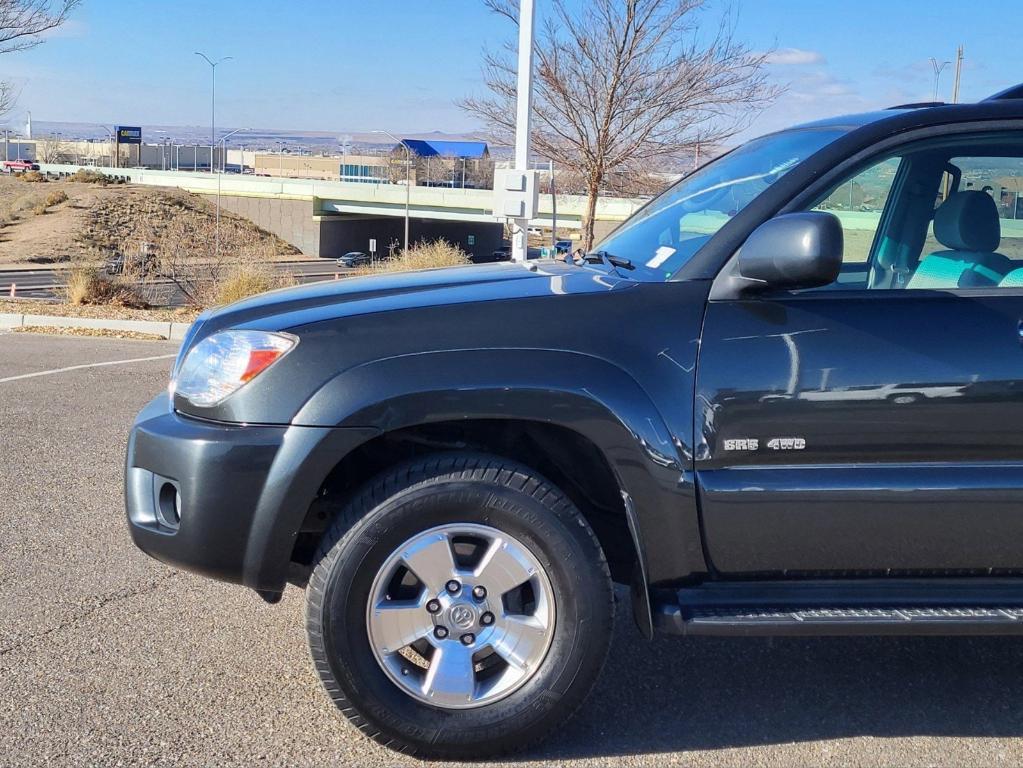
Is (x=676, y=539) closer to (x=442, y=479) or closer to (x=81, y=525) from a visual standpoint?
(x=442, y=479)

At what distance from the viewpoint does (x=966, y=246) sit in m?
3.66

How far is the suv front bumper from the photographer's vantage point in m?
3.11

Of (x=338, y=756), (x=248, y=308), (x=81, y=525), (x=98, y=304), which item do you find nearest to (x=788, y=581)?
(x=338, y=756)

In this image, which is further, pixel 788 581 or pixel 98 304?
pixel 98 304

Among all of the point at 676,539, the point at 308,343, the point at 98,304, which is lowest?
the point at 98,304

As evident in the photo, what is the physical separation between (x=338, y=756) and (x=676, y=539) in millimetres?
1181

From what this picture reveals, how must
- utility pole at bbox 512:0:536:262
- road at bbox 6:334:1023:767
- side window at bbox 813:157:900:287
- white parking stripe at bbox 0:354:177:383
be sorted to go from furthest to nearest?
1. utility pole at bbox 512:0:536:262
2. white parking stripe at bbox 0:354:177:383
3. side window at bbox 813:157:900:287
4. road at bbox 6:334:1023:767

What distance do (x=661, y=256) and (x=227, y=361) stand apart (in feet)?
4.70

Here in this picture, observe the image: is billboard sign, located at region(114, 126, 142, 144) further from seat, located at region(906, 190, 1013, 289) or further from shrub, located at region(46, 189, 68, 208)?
seat, located at region(906, 190, 1013, 289)

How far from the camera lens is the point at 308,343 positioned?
3178 mm

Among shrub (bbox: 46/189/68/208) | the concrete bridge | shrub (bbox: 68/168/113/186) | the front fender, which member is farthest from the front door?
shrub (bbox: 68/168/113/186)

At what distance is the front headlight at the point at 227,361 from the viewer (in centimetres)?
321

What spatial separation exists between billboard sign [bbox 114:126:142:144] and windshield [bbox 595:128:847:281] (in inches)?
5184

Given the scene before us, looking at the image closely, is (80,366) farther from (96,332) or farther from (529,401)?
(529,401)
